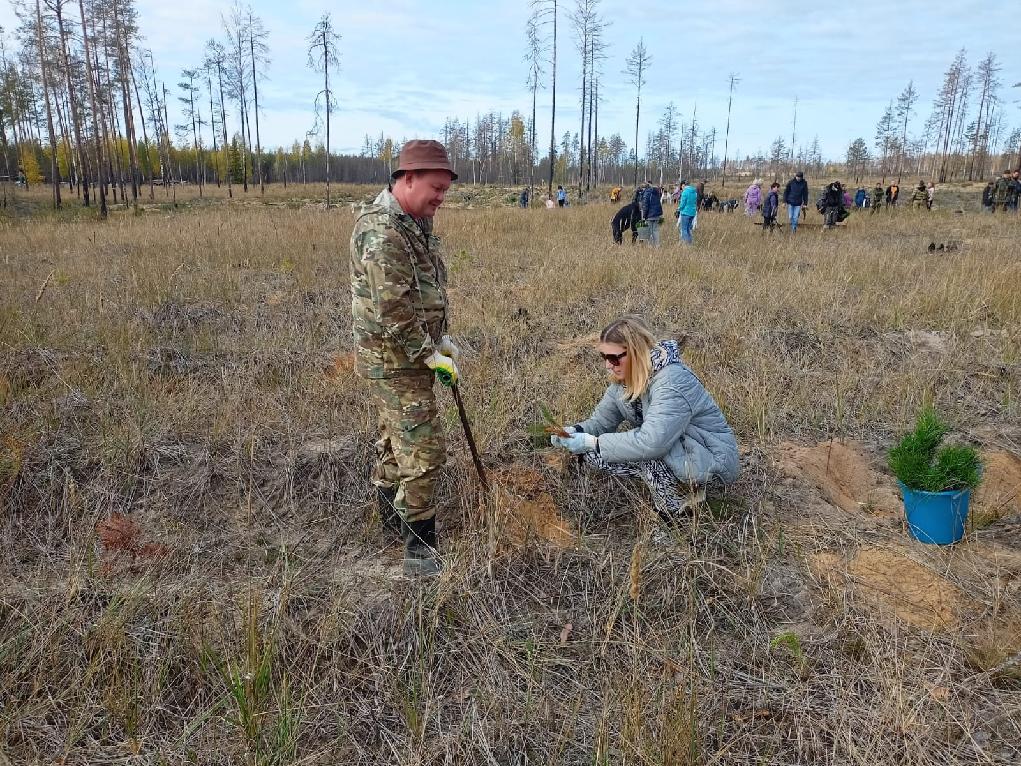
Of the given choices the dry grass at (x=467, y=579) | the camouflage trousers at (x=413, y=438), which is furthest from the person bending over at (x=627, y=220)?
the camouflage trousers at (x=413, y=438)

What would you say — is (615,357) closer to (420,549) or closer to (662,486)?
(662,486)

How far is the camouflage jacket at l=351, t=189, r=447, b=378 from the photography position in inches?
99.8

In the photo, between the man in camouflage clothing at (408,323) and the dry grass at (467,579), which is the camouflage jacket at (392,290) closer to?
the man in camouflage clothing at (408,323)

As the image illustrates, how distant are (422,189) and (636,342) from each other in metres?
1.17

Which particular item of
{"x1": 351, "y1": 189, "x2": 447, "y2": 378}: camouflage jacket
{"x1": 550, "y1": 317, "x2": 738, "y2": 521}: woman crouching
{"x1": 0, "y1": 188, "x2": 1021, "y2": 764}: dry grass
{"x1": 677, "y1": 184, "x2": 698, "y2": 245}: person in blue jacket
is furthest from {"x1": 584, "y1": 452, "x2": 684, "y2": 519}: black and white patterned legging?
{"x1": 677, "y1": 184, "x2": 698, "y2": 245}: person in blue jacket

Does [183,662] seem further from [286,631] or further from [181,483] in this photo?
[181,483]

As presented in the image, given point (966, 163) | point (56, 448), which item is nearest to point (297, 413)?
point (56, 448)

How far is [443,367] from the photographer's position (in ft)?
8.45

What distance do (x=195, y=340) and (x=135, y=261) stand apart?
4.02 m

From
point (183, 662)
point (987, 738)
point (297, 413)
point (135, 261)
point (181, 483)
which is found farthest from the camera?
point (135, 261)

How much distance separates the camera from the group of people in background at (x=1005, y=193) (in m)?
18.3

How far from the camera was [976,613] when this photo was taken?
2.38 metres

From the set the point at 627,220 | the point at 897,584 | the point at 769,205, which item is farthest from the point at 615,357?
the point at 769,205

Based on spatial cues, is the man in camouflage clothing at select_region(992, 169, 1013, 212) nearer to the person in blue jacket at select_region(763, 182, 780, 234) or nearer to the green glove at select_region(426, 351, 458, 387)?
the person in blue jacket at select_region(763, 182, 780, 234)
